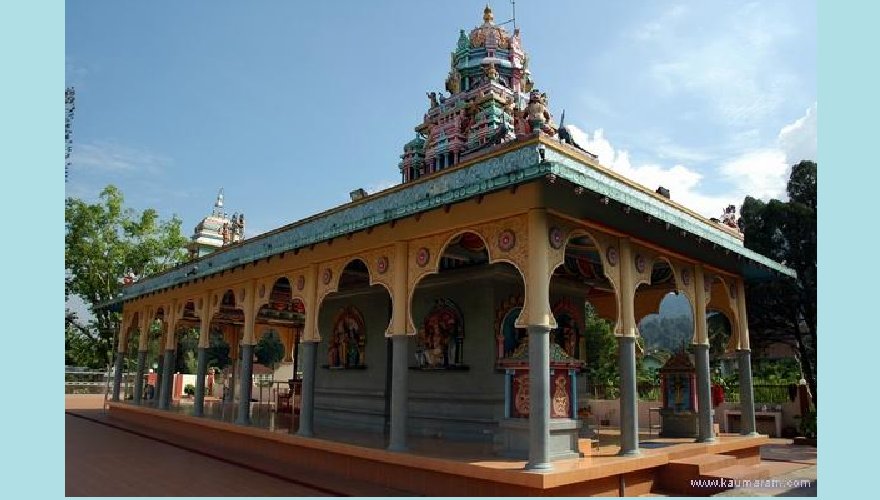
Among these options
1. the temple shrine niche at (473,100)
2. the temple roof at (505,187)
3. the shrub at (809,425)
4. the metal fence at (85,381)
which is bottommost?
the metal fence at (85,381)

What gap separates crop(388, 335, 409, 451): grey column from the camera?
9242 millimetres

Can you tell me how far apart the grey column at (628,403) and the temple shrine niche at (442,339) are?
360 cm

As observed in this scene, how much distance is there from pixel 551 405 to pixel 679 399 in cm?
525

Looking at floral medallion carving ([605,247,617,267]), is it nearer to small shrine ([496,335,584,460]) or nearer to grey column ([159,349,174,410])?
small shrine ([496,335,584,460])

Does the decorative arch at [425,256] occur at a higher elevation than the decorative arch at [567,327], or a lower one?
higher

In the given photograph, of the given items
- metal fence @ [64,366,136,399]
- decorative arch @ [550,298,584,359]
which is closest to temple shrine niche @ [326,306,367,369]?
decorative arch @ [550,298,584,359]

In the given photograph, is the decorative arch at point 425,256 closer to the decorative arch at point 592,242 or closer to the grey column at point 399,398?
the grey column at point 399,398

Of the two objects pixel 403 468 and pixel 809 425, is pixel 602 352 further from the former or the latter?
pixel 403 468

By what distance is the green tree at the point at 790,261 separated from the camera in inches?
754

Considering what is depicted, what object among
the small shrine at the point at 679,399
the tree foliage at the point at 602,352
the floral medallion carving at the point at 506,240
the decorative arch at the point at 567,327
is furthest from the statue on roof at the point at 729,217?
the tree foliage at the point at 602,352

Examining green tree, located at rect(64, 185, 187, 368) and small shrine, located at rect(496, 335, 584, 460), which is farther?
green tree, located at rect(64, 185, 187, 368)

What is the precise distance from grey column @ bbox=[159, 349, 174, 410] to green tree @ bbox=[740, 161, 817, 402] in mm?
18322

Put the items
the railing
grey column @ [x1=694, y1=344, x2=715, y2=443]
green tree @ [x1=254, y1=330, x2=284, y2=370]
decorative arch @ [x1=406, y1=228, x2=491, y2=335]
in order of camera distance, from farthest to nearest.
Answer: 1. green tree @ [x1=254, y1=330, x2=284, y2=370]
2. the railing
3. grey column @ [x1=694, y1=344, x2=715, y2=443]
4. decorative arch @ [x1=406, y1=228, x2=491, y2=335]

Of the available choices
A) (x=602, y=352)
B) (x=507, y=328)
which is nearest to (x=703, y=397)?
(x=507, y=328)
